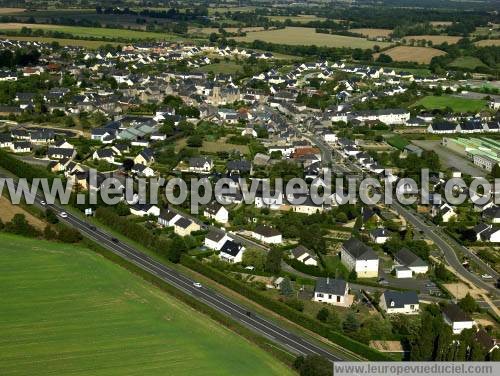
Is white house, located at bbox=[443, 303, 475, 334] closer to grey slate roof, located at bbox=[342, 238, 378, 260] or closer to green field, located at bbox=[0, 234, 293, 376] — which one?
grey slate roof, located at bbox=[342, 238, 378, 260]

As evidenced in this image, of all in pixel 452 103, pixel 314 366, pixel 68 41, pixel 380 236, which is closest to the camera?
pixel 314 366

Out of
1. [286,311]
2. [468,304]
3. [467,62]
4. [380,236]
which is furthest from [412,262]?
[467,62]

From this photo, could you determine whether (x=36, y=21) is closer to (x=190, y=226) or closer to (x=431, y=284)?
(x=190, y=226)

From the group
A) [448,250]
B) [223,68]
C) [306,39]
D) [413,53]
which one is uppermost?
[306,39]

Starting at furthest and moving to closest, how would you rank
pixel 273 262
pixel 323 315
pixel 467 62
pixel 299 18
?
1. pixel 299 18
2. pixel 467 62
3. pixel 273 262
4. pixel 323 315

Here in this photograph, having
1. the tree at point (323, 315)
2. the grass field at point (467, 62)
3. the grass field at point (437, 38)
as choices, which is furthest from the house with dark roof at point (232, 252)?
the grass field at point (437, 38)

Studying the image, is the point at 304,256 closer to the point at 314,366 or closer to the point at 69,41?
the point at 314,366
